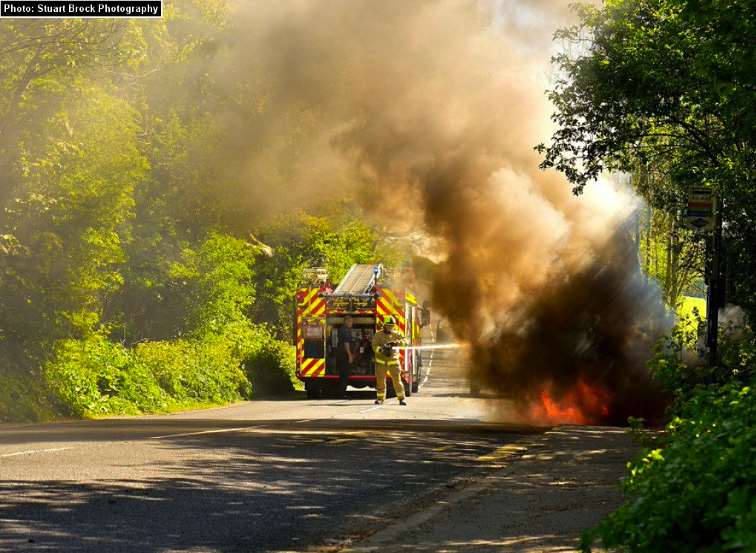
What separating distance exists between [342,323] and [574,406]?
1215 cm

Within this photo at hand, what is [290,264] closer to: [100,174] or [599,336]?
[100,174]

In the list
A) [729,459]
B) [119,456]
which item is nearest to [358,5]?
[119,456]

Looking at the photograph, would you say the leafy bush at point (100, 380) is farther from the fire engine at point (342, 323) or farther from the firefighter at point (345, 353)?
the firefighter at point (345, 353)

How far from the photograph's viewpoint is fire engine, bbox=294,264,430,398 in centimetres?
3378

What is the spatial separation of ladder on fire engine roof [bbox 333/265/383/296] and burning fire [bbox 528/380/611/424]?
1159cm

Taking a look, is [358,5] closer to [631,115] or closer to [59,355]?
[631,115]

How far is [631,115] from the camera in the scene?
21281mm

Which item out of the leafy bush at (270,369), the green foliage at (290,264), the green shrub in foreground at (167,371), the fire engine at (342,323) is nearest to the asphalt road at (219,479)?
the green shrub in foreground at (167,371)

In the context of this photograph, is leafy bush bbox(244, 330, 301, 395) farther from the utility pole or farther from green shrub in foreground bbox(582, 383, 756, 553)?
green shrub in foreground bbox(582, 383, 756, 553)

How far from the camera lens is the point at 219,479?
12156mm

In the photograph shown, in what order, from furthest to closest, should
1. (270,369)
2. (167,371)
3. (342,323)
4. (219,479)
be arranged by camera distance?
(270,369), (342,323), (167,371), (219,479)

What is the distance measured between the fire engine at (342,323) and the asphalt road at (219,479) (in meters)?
12.3

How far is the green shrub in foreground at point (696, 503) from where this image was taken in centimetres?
479

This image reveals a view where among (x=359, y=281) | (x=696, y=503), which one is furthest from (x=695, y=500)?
(x=359, y=281)
